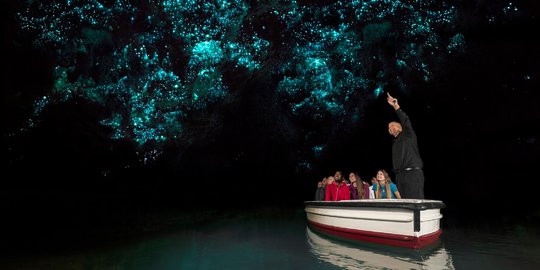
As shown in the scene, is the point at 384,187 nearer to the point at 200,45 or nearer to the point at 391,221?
the point at 391,221

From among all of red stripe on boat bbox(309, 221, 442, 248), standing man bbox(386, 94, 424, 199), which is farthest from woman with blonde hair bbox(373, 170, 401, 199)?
standing man bbox(386, 94, 424, 199)

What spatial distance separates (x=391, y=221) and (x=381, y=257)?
1010 millimetres

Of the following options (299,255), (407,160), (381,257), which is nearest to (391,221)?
(381,257)

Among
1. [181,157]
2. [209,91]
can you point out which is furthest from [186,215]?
[209,91]

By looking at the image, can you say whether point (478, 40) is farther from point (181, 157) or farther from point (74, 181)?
point (74, 181)

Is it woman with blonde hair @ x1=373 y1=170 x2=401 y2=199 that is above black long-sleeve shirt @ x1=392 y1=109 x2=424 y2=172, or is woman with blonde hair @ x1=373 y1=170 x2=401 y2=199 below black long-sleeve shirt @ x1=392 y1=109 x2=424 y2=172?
below

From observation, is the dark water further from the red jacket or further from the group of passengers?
the group of passengers

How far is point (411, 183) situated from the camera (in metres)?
8.73

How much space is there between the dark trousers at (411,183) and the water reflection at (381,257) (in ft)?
4.32

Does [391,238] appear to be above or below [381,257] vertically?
above

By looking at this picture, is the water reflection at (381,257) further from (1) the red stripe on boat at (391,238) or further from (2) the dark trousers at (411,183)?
(2) the dark trousers at (411,183)

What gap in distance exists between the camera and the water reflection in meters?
7.52

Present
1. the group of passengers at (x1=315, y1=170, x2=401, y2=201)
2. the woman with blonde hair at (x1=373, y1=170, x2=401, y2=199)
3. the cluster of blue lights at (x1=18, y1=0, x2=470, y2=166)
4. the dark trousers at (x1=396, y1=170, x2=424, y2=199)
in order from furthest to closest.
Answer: the cluster of blue lights at (x1=18, y1=0, x2=470, y2=166) → the group of passengers at (x1=315, y1=170, x2=401, y2=201) → the woman with blonde hair at (x1=373, y1=170, x2=401, y2=199) → the dark trousers at (x1=396, y1=170, x2=424, y2=199)

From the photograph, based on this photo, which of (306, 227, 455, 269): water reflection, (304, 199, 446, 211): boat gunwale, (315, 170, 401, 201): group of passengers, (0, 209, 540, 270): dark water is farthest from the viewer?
(315, 170, 401, 201): group of passengers
